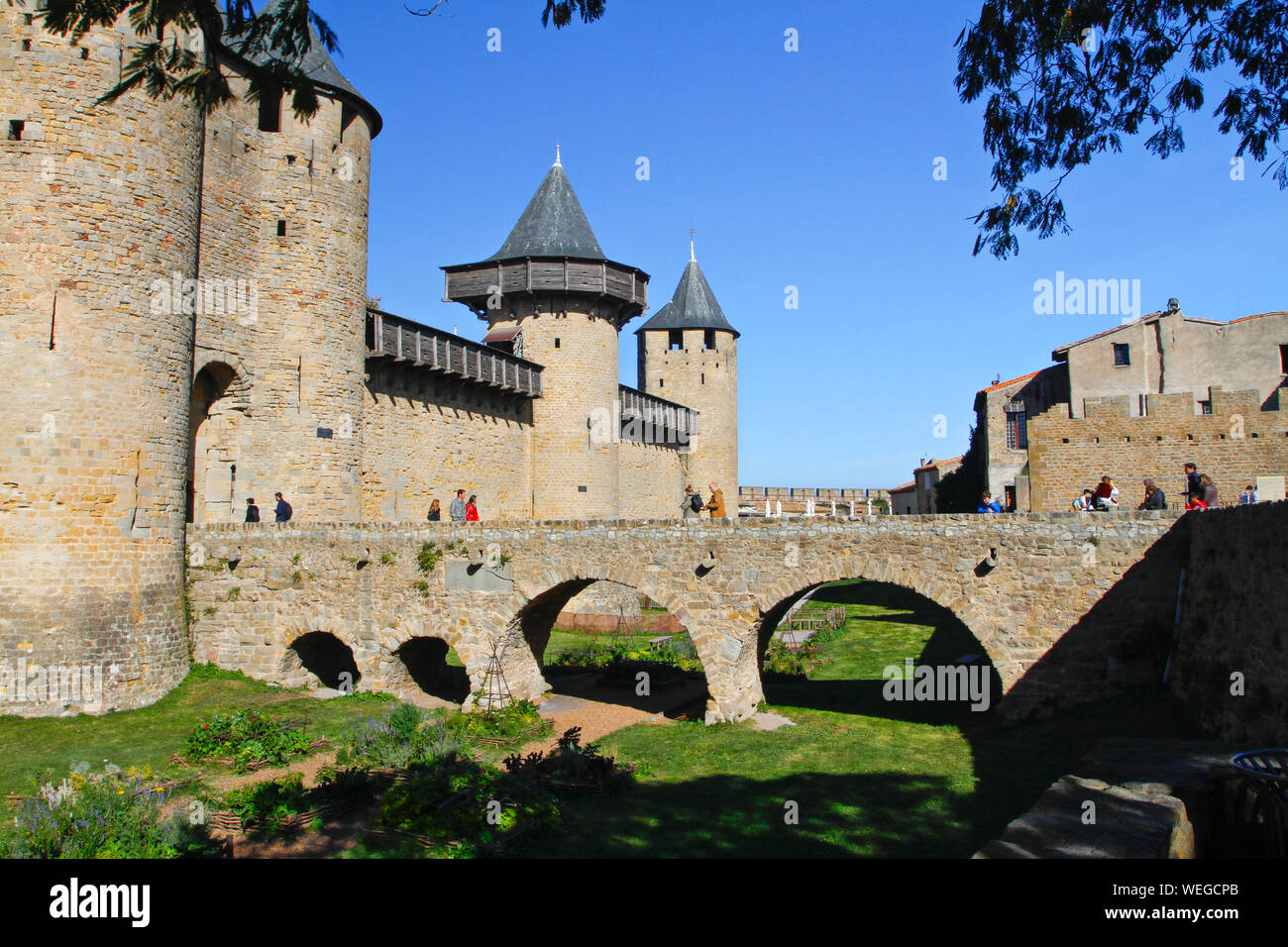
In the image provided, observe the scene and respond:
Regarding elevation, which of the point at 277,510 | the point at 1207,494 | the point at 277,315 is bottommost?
the point at 277,510

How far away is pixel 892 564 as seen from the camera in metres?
14.0

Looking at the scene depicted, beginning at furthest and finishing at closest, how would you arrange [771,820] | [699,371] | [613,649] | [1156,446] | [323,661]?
[699,371]
[613,649]
[1156,446]
[323,661]
[771,820]

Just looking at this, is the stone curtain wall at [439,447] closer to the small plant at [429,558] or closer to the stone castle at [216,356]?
→ the stone castle at [216,356]

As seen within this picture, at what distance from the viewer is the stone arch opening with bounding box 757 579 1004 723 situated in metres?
15.8

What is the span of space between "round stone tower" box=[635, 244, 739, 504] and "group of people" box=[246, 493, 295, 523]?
23728 millimetres

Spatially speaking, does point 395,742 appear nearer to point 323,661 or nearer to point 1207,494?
point 323,661

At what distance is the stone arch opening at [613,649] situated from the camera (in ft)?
57.5

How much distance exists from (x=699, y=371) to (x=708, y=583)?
26.8 meters

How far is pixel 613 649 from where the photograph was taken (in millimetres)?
23203

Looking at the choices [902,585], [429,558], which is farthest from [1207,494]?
[429,558]

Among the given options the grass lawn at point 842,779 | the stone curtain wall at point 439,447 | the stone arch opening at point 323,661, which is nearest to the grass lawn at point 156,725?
the stone arch opening at point 323,661

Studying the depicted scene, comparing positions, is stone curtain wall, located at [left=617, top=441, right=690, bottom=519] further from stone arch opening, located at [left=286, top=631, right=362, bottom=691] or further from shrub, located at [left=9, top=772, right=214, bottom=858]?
shrub, located at [left=9, top=772, right=214, bottom=858]

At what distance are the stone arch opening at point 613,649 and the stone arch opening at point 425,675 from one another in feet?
6.59
